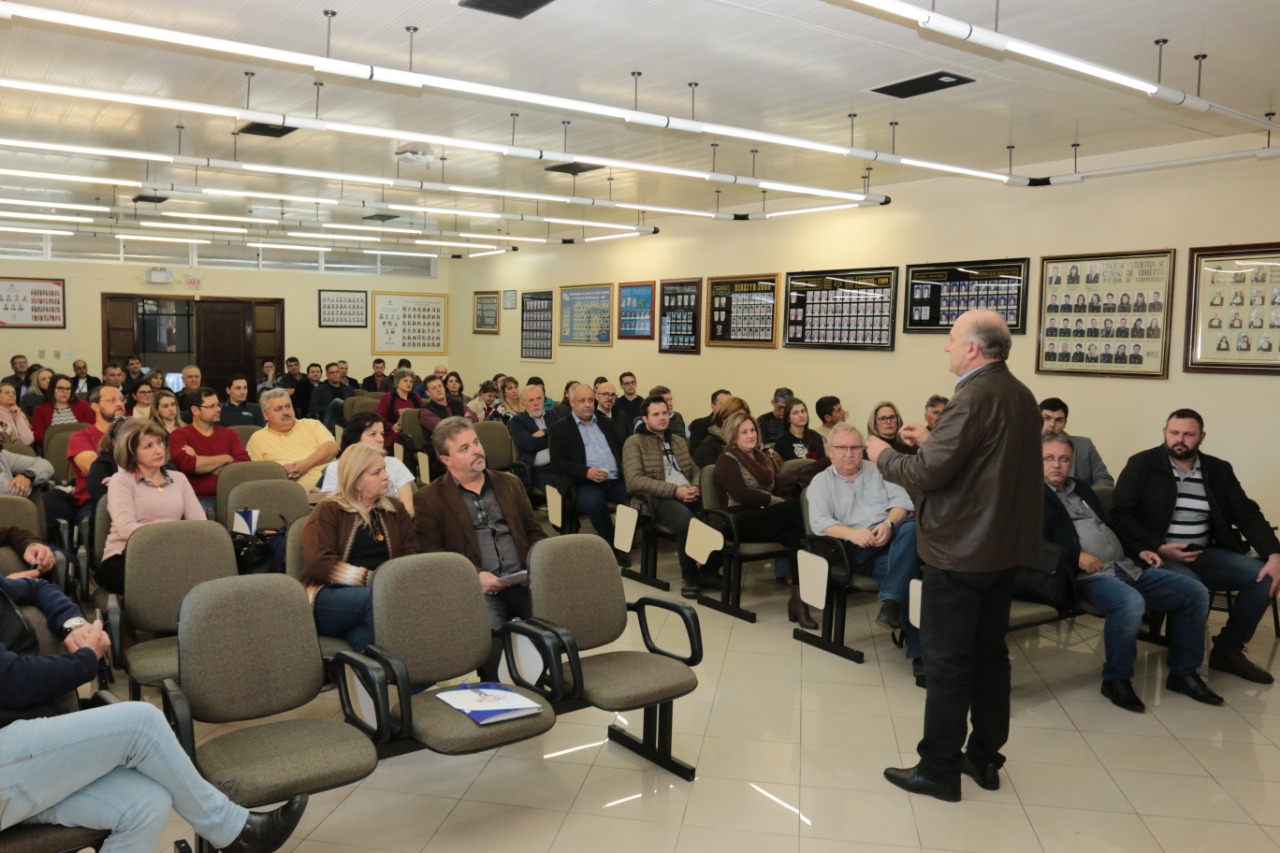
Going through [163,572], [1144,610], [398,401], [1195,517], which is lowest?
[1144,610]

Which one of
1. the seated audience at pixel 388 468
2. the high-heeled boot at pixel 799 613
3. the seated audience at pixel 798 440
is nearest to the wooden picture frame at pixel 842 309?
the seated audience at pixel 798 440

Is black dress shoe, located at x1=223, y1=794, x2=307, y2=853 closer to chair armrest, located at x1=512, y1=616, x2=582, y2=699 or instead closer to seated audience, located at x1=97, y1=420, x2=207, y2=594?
chair armrest, located at x1=512, y1=616, x2=582, y2=699

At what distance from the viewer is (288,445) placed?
5.68m

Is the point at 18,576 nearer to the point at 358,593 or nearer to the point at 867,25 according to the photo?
Answer: the point at 358,593

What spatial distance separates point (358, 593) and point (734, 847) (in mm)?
1578

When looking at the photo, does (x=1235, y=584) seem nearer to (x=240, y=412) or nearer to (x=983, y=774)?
(x=983, y=774)

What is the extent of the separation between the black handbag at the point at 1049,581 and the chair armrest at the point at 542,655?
2.26 m

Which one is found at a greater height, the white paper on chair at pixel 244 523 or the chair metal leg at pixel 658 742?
the white paper on chair at pixel 244 523

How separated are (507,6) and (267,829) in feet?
13.0

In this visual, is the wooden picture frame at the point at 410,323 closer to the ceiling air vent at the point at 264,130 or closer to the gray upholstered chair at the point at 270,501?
the ceiling air vent at the point at 264,130

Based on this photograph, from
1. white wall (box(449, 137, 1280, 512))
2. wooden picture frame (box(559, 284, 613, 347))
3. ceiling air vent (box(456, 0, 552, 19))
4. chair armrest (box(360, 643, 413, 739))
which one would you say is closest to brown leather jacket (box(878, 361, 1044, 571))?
chair armrest (box(360, 643, 413, 739))

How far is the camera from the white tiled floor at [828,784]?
296 centimetres

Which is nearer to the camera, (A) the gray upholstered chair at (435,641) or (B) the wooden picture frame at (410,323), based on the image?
(A) the gray upholstered chair at (435,641)

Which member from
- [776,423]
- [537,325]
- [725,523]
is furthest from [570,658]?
[537,325]
